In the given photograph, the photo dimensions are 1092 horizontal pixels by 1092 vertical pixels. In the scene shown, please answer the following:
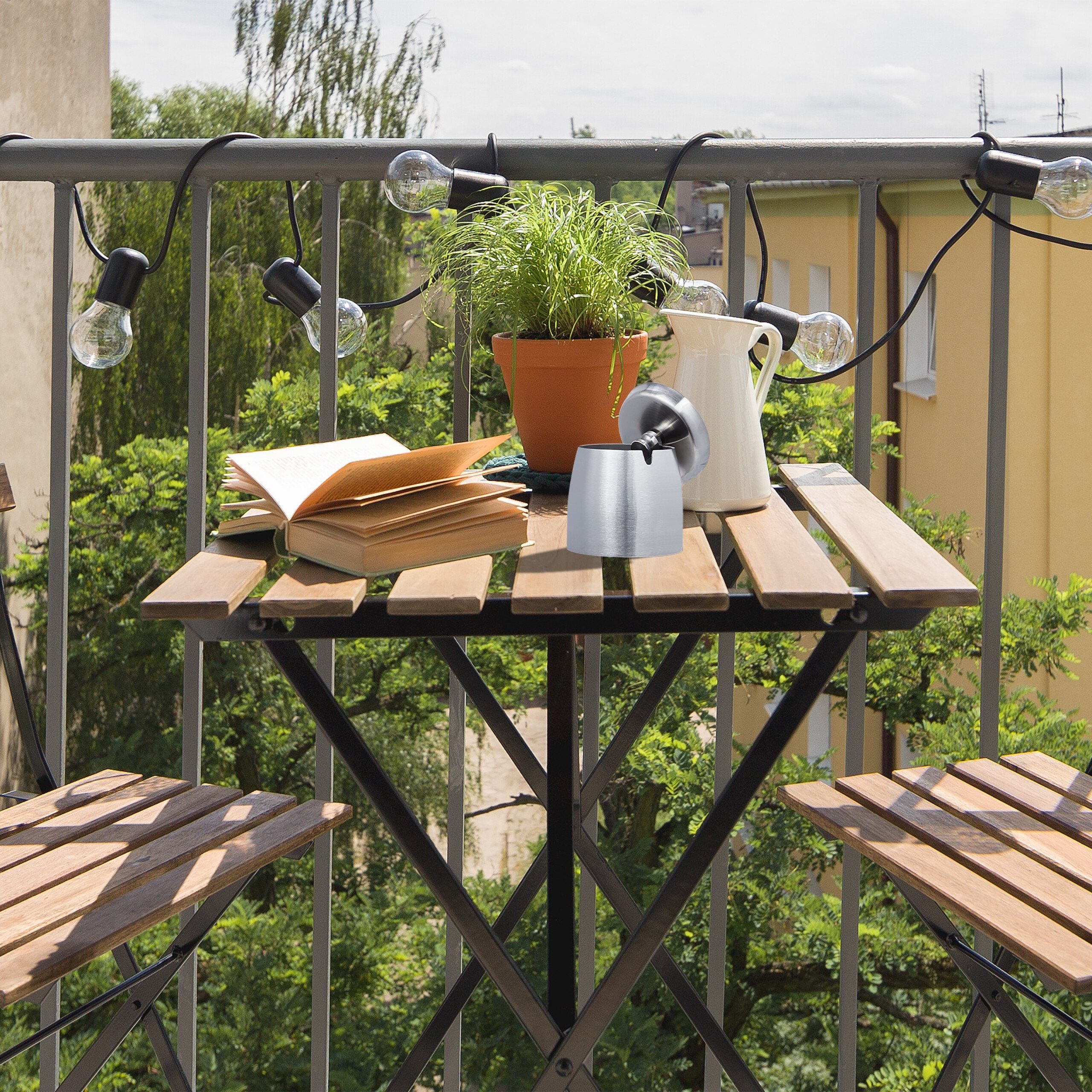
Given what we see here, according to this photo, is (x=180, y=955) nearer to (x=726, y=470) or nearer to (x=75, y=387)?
(x=726, y=470)

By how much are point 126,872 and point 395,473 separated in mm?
456

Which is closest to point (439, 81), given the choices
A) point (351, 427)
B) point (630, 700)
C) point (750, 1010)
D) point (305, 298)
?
point (351, 427)

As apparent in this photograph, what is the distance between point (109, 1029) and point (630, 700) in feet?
15.0

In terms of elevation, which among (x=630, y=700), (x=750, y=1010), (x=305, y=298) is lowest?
(x=750, y=1010)

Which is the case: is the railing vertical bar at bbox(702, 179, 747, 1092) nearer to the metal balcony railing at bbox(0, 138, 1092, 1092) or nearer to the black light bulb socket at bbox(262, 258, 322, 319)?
the metal balcony railing at bbox(0, 138, 1092, 1092)

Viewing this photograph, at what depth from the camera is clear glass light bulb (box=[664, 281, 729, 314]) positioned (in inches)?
51.7

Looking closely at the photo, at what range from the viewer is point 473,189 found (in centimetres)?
140

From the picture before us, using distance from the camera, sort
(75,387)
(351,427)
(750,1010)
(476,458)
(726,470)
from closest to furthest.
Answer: (476,458) < (726,470) < (750,1010) < (351,427) < (75,387)

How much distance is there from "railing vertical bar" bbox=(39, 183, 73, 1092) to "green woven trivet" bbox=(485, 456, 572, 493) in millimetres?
601

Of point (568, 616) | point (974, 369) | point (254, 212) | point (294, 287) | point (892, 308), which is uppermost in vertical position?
point (254, 212)

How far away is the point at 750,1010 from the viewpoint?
Result: 5.56 metres

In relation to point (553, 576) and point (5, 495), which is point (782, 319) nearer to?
point (553, 576)

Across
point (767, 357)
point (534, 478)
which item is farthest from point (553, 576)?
point (767, 357)

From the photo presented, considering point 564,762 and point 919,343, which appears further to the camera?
point 919,343
